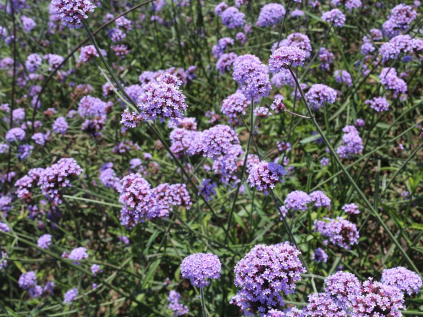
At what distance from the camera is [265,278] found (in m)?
2.01

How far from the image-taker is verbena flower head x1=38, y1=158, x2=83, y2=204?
2846 mm

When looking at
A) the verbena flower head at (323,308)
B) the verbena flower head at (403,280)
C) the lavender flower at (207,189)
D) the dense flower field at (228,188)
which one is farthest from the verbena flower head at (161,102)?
the verbena flower head at (403,280)

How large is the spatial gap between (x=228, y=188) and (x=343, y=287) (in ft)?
7.91

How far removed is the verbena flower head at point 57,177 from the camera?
112 inches

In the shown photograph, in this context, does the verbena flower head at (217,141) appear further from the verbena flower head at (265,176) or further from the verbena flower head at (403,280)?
the verbena flower head at (403,280)

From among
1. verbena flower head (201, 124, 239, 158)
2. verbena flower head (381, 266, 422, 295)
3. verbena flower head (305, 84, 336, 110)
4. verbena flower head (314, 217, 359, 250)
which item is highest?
verbena flower head (305, 84, 336, 110)

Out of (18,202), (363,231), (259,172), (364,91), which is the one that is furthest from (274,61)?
(18,202)

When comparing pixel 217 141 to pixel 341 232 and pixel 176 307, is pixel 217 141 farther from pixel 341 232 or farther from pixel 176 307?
pixel 176 307

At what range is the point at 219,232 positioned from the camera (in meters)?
4.05

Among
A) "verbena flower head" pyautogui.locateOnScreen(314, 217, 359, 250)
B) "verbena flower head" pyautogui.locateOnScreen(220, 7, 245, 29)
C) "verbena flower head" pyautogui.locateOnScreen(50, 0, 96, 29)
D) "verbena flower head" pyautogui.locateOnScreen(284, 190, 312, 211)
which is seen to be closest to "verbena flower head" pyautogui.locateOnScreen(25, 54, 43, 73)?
"verbena flower head" pyautogui.locateOnScreen(220, 7, 245, 29)

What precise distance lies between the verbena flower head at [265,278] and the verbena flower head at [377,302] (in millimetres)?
317

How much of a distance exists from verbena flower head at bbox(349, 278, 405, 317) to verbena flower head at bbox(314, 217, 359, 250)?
0.78 meters

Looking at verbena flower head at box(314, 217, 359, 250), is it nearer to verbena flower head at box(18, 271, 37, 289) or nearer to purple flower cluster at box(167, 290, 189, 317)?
purple flower cluster at box(167, 290, 189, 317)

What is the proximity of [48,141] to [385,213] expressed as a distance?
4.08 meters
